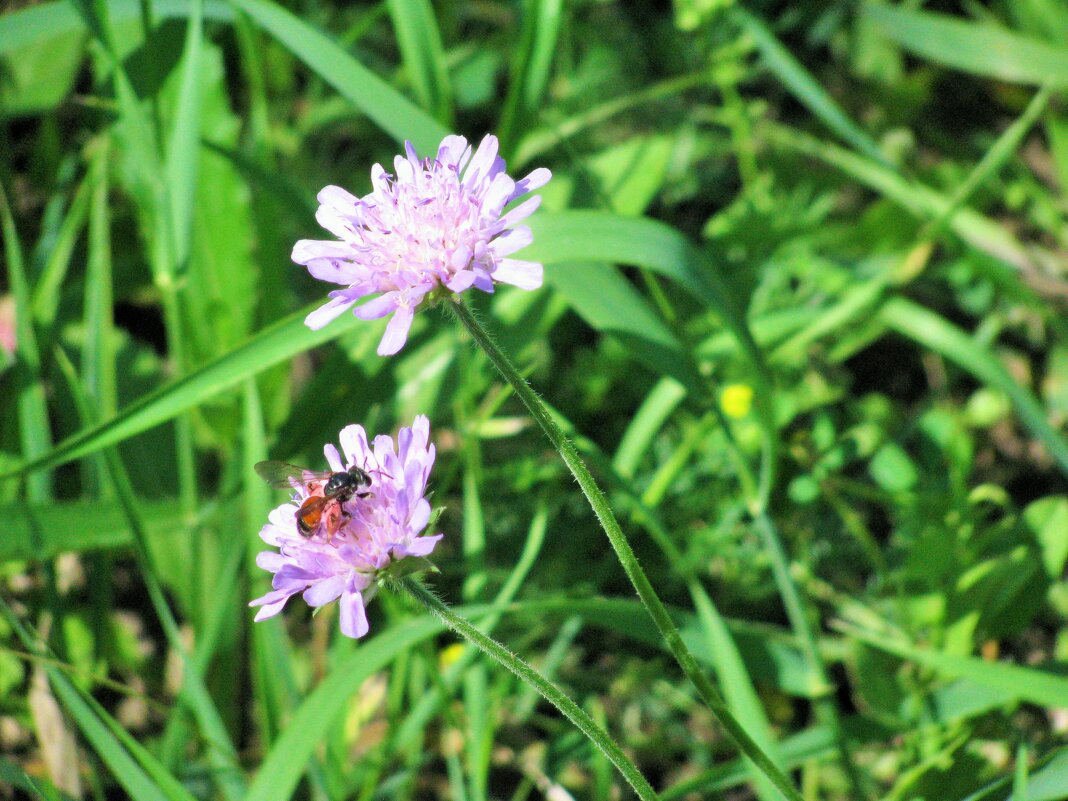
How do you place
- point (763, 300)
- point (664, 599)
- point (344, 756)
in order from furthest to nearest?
point (763, 300) → point (664, 599) → point (344, 756)

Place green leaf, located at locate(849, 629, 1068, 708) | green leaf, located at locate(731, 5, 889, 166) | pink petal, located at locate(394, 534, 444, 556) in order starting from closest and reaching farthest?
1. pink petal, located at locate(394, 534, 444, 556)
2. green leaf, located at locate(849, 629, 1068, 708)
3. green leaf, located at locate(731, 5, 889, 166)

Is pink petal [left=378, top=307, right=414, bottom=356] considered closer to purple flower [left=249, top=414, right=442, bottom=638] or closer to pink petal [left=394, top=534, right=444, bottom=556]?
purple flower [left=249, top=414, right=442, bottom=638]

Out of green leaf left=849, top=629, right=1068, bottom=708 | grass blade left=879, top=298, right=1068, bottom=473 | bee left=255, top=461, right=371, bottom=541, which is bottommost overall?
green leaf left=849, top=629, right=1068, bottom=708

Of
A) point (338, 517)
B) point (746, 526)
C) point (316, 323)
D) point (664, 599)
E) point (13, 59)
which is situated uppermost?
point (13, 59)

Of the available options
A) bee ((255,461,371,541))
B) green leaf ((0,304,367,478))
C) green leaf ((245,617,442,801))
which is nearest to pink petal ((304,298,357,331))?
bee ((255,461,371,541))

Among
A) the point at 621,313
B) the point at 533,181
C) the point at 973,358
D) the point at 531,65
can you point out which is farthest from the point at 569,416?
the point at 533,181

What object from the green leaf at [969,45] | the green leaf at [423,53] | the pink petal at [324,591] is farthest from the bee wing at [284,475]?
the green leaf at [969,45]

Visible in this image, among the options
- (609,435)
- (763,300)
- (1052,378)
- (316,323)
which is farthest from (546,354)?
(316,323)

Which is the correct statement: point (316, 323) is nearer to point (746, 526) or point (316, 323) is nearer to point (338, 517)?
point (338, 517)
